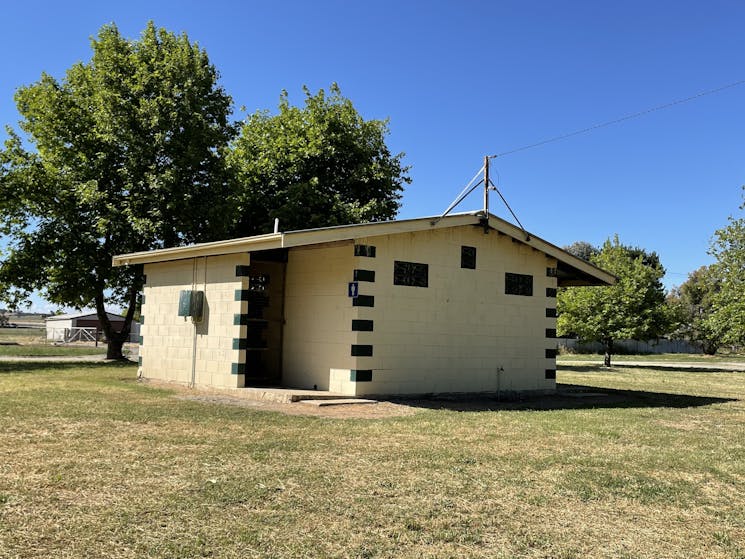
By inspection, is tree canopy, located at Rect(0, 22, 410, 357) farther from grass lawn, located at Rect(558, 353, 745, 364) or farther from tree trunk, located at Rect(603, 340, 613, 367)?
grass lawn, located at Rect(558, 353, 745, 364)

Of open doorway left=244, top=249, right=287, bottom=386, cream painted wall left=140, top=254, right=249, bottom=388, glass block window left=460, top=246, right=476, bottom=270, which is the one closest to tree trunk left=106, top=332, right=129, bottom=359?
cream painted wall left=140, top=254, right=249, bottom=388

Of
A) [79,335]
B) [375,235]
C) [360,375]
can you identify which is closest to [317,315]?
[360,375]

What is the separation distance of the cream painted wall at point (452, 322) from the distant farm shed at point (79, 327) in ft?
130

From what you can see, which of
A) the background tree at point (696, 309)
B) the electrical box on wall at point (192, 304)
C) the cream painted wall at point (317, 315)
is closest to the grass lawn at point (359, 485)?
the cream painted wall at point (317, 315)

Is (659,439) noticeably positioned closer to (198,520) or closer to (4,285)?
(198,520)

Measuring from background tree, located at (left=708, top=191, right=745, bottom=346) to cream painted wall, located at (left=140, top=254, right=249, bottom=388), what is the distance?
77.0 feet

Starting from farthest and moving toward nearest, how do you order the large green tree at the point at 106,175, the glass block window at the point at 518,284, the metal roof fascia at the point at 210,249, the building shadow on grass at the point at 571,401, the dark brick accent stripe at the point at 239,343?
the large green tree at the point at 106,175 → the glass block window at the point at 518,284 → the dark brick accent stripe at the point at 239,343 → the building shadow on grass at the point at 571,401 → the metal roof fascia at the point at 210,249

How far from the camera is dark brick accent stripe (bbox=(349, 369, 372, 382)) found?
11844 mm

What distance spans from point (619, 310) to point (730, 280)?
512 centimetres

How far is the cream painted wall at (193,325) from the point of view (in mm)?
12844

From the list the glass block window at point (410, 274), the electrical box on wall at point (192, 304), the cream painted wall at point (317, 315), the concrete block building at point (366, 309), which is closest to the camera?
the concrete block building at point (366, 309)

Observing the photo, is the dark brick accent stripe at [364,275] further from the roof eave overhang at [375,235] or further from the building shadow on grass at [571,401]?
the building shadow on grass at [571,401]

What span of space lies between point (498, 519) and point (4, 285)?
23379mm

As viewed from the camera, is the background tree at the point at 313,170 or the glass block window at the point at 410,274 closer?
the glass block window at the point at 410,274
